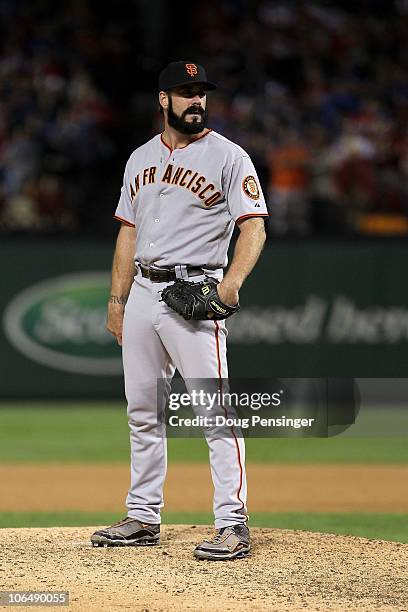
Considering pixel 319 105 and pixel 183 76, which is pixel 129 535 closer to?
pixel 183 76

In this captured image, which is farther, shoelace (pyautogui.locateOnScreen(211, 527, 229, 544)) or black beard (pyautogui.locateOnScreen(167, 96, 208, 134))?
black beard (pyautogui.locateOnScreen(167, 96, 208, 134))

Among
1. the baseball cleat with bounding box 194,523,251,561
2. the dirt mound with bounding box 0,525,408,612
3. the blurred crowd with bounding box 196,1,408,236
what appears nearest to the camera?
the dirt mound with bounding box 0,525,408,612

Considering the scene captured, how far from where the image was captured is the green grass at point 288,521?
682cm

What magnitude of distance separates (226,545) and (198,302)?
3.55ft

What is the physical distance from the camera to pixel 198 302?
5.34 m

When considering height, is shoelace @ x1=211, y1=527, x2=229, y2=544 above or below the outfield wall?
below

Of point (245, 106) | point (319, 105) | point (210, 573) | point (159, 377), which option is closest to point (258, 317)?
point (245, 106)

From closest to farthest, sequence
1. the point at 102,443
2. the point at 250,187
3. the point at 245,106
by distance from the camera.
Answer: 1. the point at 250,187
2. the point at 102,443
3. the point at 245,106

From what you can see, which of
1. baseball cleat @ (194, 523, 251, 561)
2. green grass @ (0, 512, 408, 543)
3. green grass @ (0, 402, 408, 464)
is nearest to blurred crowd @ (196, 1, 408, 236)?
green grass @ (0, 402, 408, 464)

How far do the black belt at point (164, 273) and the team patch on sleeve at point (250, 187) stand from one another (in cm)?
41

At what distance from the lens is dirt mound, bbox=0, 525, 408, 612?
15.1ft

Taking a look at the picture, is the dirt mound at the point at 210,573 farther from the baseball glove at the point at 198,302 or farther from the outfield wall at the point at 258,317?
the outfield wall at the point at 258,317

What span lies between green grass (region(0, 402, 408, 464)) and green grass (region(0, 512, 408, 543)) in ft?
8.19

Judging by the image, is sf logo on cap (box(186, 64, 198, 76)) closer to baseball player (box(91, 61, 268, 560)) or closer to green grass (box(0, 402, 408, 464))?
baseball player (box(91, 61, 268, 560))
